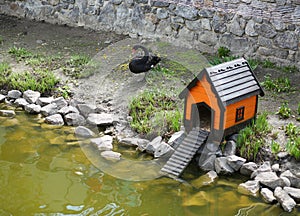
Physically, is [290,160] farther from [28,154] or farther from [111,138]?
[28,154]

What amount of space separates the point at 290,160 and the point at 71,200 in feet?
8.51

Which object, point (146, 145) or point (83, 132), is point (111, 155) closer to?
point (146, 145)

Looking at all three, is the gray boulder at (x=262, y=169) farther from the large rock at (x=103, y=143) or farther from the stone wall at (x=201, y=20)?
the stone wall at (x=201, y=20)

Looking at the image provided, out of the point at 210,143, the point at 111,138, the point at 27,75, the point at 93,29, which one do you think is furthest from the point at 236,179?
the point at 93,29

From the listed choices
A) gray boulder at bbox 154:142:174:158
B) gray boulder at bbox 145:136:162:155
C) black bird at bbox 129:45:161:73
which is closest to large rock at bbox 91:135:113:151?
gray boulder at bbox 145:136:162:155

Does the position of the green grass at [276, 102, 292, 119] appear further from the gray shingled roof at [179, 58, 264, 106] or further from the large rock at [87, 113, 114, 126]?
the large rock at [87, 113, 114, 126]

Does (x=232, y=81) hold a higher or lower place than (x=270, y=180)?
higher

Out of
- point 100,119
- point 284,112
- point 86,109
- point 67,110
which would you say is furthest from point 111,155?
point 284,112

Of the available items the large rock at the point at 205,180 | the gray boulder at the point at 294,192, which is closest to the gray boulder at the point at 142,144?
the large rock at the point at 205,180

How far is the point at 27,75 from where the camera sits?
9.05 m

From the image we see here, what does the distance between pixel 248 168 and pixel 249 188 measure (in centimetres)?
33

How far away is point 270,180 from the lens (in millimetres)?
6363

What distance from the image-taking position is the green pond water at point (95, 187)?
6.07 m

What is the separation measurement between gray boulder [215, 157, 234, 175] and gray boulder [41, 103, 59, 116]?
2711 mm
